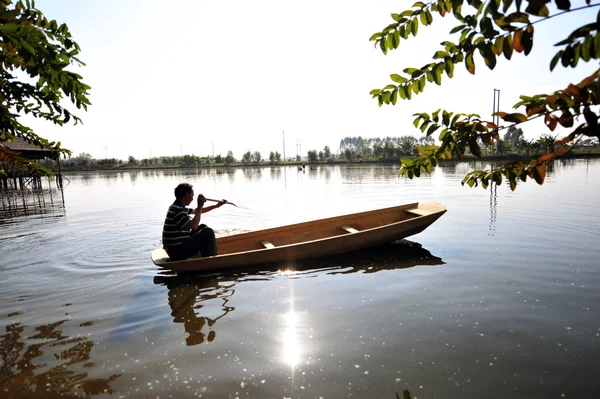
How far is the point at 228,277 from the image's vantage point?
19.1 ft

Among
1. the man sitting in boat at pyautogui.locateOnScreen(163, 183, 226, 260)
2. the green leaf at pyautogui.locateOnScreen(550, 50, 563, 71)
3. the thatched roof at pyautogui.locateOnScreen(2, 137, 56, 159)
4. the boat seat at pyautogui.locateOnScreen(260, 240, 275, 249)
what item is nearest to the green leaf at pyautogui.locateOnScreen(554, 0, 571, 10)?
the green leaf at pyautogui.locateOnScreen(550, 50, 563, 71)

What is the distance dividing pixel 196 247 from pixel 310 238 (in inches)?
96.6

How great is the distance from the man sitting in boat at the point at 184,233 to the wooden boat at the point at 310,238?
166 mm

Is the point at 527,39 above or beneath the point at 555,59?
above

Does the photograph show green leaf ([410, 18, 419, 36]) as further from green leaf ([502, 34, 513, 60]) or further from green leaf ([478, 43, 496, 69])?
green leaf ([502, 34, 513, 60])

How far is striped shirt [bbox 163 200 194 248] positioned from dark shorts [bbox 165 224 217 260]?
8 cm

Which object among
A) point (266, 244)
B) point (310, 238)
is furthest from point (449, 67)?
point (310, 238)

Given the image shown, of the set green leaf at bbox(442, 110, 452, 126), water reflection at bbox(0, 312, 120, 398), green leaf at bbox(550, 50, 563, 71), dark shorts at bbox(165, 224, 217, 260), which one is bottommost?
water reflection at bbox(0, 312, 120, 398)

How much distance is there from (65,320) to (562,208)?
41.9ft

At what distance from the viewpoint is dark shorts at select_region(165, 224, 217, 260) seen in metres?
5.72

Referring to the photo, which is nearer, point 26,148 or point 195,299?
point 195,299

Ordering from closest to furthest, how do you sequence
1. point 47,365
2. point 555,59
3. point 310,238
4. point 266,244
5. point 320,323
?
point 555,59 < point 47,365 < point 320,323 < point 266,244 < point 310,238

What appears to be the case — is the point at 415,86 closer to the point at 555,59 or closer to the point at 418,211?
the point at 555,59

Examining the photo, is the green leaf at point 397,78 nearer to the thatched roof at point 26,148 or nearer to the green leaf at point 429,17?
the green leaf at point 429,17
